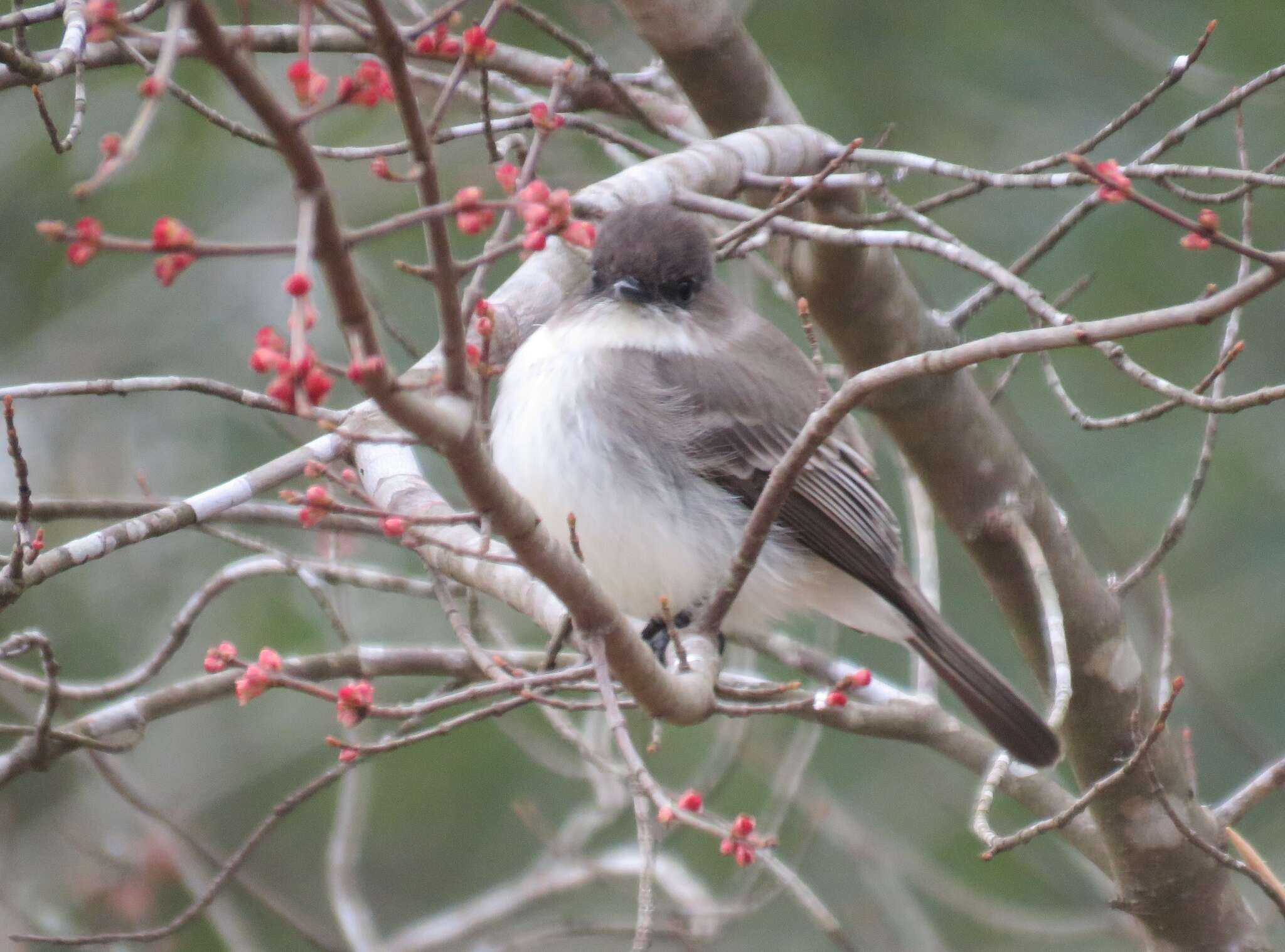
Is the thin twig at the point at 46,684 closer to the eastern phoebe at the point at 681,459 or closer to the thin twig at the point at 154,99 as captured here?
the eastern phoebe at the point at 681,459

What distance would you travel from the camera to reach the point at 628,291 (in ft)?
12.0

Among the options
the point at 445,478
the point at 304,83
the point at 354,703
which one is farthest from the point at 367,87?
the point at 445,478

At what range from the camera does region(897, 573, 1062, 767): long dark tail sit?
340cm

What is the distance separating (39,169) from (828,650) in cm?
432

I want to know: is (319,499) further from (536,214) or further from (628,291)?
(628,291)

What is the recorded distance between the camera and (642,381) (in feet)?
12.2

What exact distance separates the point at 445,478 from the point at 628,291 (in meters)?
2.72

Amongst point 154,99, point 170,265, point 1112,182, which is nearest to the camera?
point 154,99

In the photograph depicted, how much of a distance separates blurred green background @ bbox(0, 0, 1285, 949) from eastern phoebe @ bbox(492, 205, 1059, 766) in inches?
84.2

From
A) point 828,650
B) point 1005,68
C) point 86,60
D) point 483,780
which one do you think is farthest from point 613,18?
point 483,780

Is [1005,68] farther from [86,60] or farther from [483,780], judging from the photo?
[86,60]

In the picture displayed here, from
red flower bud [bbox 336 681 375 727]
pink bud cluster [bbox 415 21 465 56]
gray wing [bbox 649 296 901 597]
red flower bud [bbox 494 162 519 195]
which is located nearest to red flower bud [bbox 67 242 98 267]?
red flower bud [bbox 494 162 519 195]

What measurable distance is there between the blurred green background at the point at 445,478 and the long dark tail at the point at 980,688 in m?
2.16

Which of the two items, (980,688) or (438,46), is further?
(980,688)
